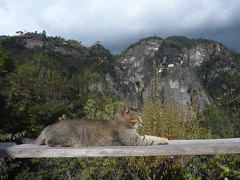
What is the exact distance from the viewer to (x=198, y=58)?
121938mm

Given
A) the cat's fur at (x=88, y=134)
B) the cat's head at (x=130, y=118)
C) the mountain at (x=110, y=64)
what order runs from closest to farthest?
1. the cat's fur at (x=88, y=134)
2. the cat's head at (x=130, y=118)
3. the mountain at (x=110, y=64)

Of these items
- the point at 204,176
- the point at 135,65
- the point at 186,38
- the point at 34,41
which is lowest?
the point at 204,176

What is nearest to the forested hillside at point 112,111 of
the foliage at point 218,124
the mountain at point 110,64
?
the foliage at point 218,124

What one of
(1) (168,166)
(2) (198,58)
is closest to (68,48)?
(2) (198,58)

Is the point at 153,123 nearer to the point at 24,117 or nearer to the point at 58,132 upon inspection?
the point at 58,132

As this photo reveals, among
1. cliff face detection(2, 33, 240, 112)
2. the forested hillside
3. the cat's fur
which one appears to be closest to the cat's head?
the cat's fur

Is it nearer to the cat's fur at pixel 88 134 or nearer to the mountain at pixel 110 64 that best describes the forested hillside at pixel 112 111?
the mountain at pixel 110 64

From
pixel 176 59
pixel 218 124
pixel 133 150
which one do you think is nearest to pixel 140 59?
pixel 176 59

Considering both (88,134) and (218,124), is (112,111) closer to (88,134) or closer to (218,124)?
(88,134)

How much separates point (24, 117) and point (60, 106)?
10.2m

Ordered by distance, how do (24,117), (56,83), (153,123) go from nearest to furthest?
(153,123)
(24,117)
(56,83)

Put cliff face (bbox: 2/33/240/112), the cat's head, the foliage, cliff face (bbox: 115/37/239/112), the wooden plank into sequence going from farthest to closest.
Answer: cliff face (bbox: 115/37/239/112) → cliff face (bbox: 2/33/240/112) → the foliage → the cat's head → the wooden plank

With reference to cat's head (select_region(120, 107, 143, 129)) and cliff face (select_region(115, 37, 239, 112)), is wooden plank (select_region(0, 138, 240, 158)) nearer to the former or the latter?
cat's head (select_region(120, 107, 143, 129))

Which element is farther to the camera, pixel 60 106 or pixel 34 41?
pixel 34 41
